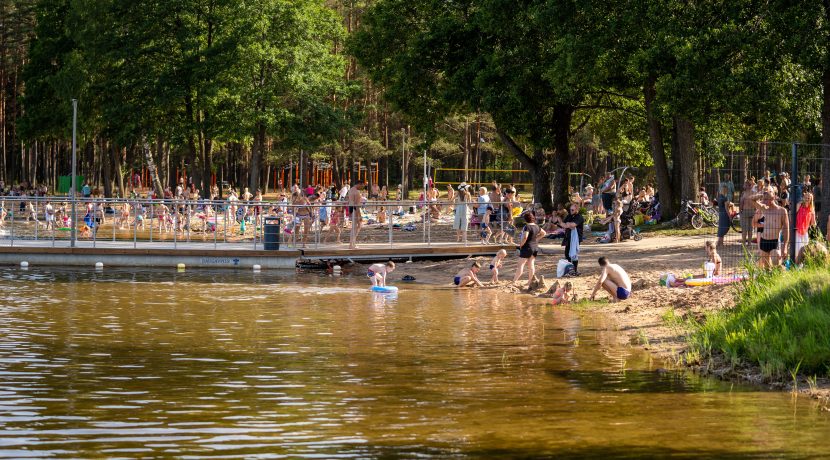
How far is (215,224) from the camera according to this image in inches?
1245

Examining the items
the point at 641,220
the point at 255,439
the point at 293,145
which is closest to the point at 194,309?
the point at 255,439

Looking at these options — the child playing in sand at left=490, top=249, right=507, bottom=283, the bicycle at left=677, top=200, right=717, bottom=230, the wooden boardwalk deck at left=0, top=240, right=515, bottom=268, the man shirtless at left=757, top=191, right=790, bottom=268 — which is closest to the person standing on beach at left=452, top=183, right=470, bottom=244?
the wooden boardwalk deck at left=0, top=240, right=515, bottom=268

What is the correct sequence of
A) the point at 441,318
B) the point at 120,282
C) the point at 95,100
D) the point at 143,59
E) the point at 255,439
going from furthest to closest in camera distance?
the point at 95,100, the point at 143,59, the point at 120,282, the point at 441,318, the point at 255,439

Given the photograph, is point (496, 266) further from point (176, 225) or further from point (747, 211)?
point (176, 225)

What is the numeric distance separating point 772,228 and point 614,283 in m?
3.38

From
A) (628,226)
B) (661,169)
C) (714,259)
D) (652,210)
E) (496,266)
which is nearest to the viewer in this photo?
(714,259)

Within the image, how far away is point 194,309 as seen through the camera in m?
21.9

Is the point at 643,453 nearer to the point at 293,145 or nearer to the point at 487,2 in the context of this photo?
the point at 487,2

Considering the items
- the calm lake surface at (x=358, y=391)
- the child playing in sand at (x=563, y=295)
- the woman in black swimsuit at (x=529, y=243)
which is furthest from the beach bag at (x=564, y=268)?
the calm lake surface at (x=358, y=391)

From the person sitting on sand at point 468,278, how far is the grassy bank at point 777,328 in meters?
9.85

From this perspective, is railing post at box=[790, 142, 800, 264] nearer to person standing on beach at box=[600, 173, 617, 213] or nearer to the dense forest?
the dense forest

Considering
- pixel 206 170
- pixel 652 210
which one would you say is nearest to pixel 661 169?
pixel 652 210

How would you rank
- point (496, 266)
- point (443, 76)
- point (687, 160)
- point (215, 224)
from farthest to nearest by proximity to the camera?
point (443, 76)
point (687, 160)
point (215, 224)
point (496, 266)

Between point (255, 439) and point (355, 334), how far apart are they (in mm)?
7774
